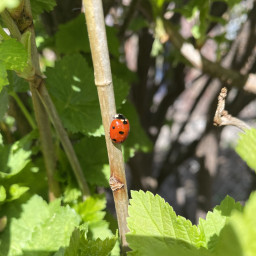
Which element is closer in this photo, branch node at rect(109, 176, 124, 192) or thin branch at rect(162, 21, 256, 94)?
branch node at rect(109, 176, 124, 192)

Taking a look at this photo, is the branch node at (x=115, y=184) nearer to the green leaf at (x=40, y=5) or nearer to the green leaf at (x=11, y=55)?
Result: the green leaf at (x=11, y=55)

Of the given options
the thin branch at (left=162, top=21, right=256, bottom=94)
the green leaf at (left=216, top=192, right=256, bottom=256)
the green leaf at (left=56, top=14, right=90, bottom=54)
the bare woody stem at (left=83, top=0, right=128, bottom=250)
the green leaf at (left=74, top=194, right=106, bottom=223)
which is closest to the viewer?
the green leaf at (left=216, top=192, right=256, bottom=256)

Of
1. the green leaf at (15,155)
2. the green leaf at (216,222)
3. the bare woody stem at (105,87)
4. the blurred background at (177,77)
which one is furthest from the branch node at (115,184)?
the blurred background at (177,77)

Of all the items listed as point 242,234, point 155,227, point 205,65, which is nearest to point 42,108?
point 155,227

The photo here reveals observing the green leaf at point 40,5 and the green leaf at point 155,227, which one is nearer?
the green leaf at point 155,227

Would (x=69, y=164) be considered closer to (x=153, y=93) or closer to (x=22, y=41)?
(x=22, y=41)

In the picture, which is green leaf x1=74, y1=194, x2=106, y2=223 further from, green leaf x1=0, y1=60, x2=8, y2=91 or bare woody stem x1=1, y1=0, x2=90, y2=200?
green leaf x1=0, y1=60, x2=8, y2=91

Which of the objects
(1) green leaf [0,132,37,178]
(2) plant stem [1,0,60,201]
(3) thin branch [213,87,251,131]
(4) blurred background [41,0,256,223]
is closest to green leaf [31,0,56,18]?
(2) plant stem [1,0,60,201]
